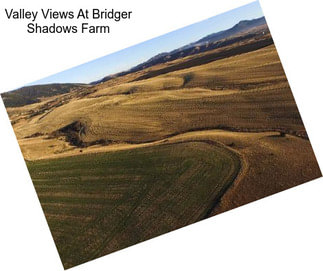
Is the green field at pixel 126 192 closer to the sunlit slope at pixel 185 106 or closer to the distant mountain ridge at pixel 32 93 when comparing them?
Result: the sunlit slope at pixel 185 106

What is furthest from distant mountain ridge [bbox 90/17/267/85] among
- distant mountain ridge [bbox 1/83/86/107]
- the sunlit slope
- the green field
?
the green field

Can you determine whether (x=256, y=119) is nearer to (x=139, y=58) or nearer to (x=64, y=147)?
(x=139, y=58)

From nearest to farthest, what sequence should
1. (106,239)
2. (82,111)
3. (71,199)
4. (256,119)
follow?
(106,239) < (71,199) < (256,119) < (82,111)

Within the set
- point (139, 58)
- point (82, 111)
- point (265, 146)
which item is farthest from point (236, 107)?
point (82, 111)

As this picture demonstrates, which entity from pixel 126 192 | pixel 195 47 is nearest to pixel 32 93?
pixel 126 192

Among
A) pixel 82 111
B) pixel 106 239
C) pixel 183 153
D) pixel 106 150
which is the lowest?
pixel 106 239

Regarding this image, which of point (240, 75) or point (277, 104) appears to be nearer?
point (277, 104)

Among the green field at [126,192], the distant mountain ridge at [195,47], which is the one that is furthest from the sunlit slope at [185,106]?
the green field at [126,192]
